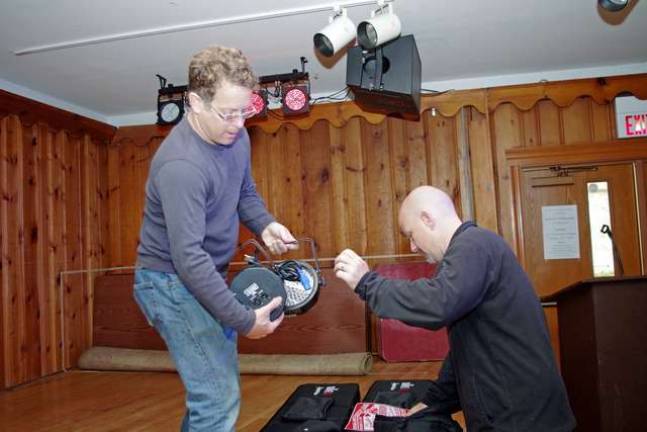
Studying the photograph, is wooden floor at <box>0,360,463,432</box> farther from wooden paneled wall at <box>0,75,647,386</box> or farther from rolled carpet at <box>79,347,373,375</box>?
wooden paneled wall at <box>0,75,647,386</box>

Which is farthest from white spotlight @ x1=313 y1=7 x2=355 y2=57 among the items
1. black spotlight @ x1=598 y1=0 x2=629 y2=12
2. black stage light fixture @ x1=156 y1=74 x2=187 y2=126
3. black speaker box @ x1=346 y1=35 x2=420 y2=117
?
black stage light fixture @ x1=156 y1=74 x2=187 y2=126

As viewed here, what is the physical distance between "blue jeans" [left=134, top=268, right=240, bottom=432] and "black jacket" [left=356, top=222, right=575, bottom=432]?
50cm

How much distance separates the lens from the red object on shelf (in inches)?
189

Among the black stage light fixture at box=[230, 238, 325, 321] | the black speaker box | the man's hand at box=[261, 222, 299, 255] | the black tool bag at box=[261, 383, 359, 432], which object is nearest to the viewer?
the black stage light fixture at box=[230, 238, 325, 321]

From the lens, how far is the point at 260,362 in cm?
482

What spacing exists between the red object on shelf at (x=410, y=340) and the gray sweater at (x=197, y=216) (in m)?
3.22

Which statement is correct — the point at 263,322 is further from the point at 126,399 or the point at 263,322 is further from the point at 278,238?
the point at 126,399

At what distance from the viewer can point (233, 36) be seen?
4.13 m

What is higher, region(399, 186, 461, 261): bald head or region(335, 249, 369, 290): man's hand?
region(399, 186, 461, 261): bald head

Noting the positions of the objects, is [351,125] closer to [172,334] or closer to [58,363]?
[58,363]

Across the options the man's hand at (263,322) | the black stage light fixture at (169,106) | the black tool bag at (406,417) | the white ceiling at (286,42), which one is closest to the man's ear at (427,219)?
the man's hand at (263,322)

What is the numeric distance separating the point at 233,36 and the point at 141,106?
2.00m

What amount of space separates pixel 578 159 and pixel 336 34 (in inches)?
105

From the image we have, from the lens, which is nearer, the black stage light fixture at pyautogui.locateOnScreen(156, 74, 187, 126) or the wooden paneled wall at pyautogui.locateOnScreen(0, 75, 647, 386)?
the wooden paneled wall at pyautogui.locateOnScreen(0, 75, 647, 386)
